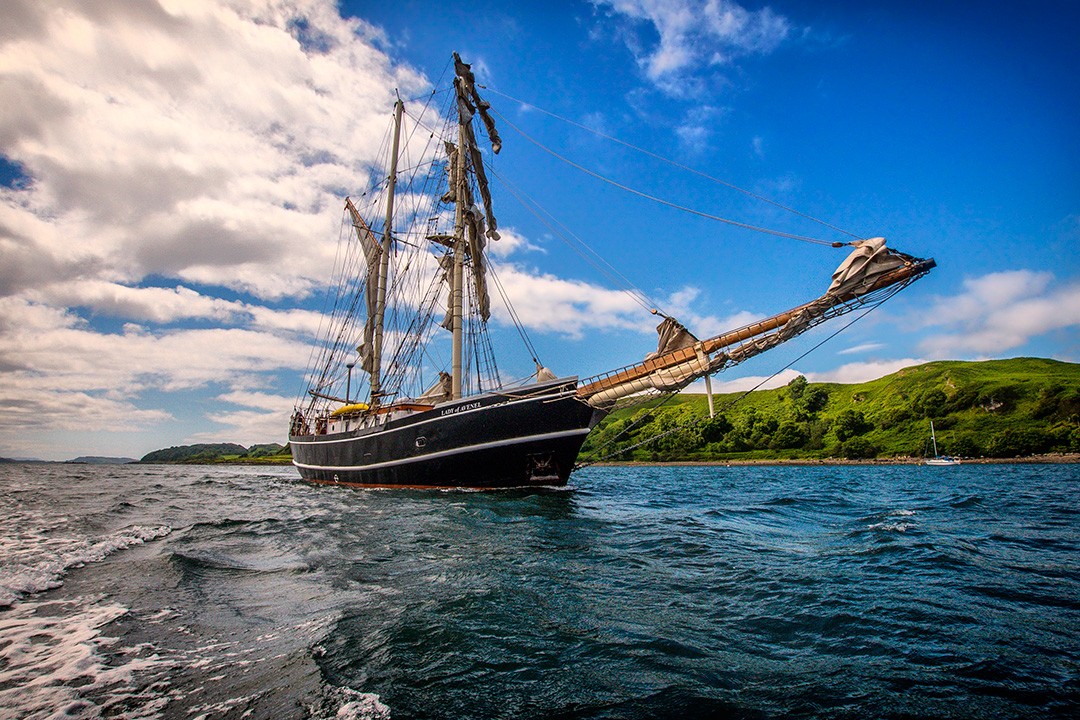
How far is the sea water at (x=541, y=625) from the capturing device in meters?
3.74

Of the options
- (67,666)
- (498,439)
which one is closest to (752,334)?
(498,439)

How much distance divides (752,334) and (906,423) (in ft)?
414

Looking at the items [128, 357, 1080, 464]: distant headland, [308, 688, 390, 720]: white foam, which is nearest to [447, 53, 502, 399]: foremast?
[308, 688, 390, 720]: white foam

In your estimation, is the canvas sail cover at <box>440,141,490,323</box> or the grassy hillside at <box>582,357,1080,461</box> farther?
the grassy hillside at <box>582,357,1080,461</box>

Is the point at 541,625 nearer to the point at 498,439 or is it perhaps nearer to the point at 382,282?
A: the point at 498,439

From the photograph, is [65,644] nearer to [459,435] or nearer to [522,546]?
[522,546]

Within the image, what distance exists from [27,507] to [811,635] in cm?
2757

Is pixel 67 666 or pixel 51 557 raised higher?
pixel 67 666

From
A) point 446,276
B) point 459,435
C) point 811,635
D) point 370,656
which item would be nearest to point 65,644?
point 370,656

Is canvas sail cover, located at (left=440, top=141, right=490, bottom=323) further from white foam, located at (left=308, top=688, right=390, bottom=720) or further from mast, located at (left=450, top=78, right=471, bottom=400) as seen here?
white foam, located at (left=308, top=688, right=390, bottom=720)

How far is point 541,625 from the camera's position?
18.0ft

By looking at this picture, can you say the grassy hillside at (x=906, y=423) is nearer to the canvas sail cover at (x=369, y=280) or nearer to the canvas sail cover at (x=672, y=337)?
the canvas sail cover at (x=369, y=280)

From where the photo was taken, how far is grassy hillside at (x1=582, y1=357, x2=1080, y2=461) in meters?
87.9

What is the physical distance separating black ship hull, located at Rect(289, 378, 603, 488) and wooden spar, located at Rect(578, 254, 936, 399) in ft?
5.53
